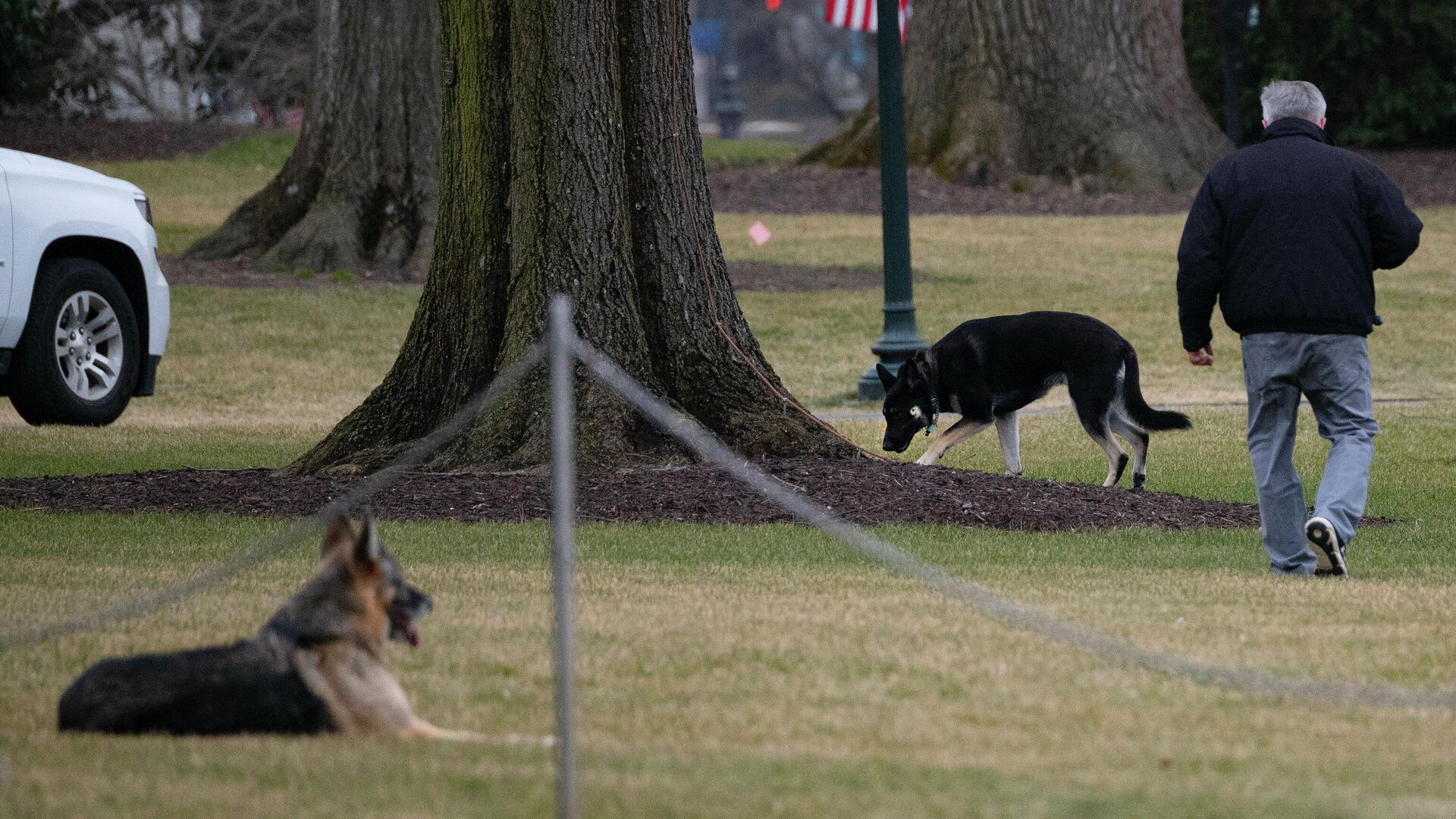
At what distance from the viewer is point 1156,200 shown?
26641mm

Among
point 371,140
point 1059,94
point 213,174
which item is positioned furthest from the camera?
point 213,174

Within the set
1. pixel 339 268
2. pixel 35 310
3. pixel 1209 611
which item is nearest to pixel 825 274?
pixel 339 268

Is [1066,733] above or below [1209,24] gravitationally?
below

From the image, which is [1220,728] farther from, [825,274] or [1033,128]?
[1033,128]

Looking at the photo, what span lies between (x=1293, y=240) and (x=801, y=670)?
3336 millimetres

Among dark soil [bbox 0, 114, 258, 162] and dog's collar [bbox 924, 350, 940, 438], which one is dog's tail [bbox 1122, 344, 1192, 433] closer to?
dog's collar [bbox 924, 350, 940, 438]

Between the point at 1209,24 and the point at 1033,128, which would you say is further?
the point at 1209,24

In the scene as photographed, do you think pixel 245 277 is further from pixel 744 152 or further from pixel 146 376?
pixel 744 152

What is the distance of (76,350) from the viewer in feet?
38.4

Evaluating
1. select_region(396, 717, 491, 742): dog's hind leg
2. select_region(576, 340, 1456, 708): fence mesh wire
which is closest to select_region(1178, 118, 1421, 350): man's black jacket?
select_region(576, 340, 1456, 708): fence mesh wire

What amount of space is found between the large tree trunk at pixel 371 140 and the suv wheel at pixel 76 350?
27.4 feet

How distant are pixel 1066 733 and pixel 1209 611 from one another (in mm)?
1974

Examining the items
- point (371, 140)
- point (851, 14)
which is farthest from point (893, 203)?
point (851, 14)

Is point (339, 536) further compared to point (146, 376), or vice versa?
point (146, 376)
